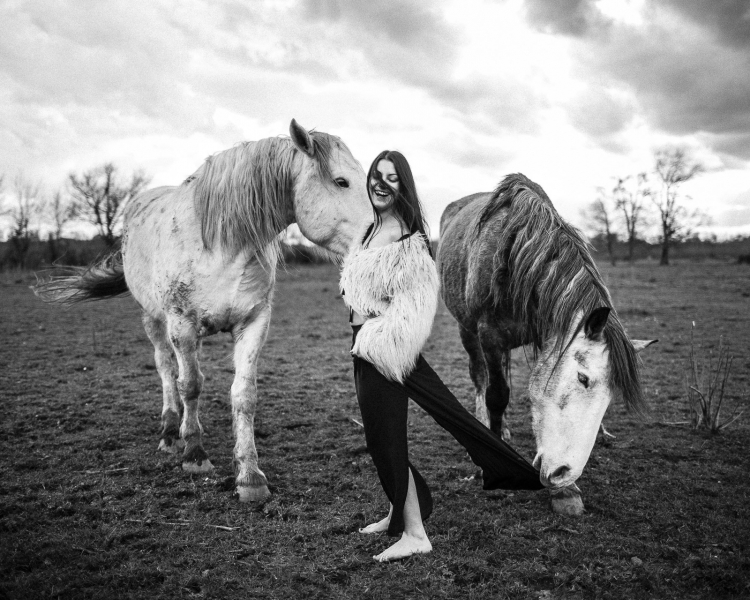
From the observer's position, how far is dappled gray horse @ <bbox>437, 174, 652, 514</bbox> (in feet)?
9.07

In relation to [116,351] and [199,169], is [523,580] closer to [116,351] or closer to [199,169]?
[199,169]

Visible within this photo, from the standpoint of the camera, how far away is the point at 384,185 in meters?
2.71

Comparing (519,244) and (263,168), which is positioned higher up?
(263,168)

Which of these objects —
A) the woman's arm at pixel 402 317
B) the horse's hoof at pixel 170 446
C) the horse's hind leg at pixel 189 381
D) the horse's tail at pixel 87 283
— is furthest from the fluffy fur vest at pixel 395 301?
the horse's tail at pixel 87 283

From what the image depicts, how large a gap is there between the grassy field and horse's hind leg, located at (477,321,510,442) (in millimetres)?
534

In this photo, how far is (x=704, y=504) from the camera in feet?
11.0

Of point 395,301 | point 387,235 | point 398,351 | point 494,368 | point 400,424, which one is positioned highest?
point 387,235

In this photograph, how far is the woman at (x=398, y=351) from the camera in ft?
8.48

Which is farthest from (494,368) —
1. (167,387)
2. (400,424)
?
(167,387)

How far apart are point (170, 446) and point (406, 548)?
2.53 meters

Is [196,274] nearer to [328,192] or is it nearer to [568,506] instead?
[328,192]

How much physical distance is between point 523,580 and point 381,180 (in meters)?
2.12

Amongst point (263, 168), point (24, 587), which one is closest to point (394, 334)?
point (263, 168)

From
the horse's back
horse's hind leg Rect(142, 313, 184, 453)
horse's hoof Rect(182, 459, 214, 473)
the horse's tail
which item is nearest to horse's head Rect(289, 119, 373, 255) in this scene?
the horse's back
